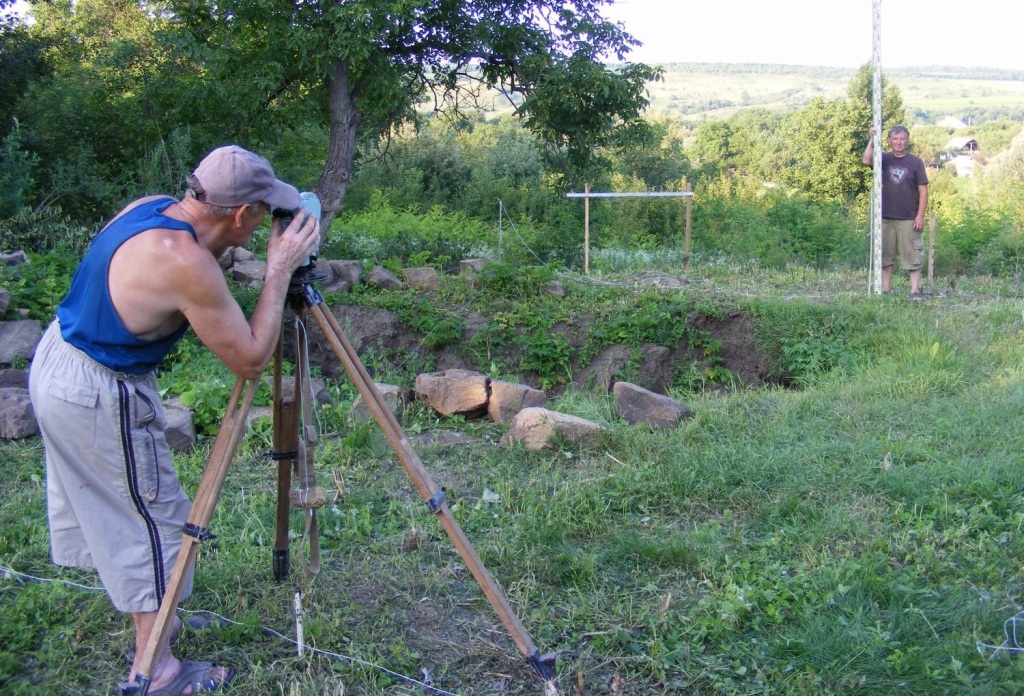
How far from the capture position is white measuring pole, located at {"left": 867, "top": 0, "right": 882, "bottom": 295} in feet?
30.8

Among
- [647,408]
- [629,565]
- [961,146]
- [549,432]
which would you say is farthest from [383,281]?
[961,146]

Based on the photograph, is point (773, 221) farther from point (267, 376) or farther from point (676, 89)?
point (676, 89)

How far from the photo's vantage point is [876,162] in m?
9.61

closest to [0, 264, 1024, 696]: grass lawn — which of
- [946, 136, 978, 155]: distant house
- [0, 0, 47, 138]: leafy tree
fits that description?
[0, 0, 47, 138]: leafy tree

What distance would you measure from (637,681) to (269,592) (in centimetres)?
151

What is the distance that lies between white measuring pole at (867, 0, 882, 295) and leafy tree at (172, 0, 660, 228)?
7.64 ft

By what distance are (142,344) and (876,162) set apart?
337 inches

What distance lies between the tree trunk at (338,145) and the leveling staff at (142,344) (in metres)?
6.88

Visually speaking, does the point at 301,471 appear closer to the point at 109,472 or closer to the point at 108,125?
the point at 109,472

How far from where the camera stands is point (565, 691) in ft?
10.6

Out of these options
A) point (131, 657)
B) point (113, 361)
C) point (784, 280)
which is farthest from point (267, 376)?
point (784, 280)

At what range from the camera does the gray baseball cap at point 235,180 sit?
2.74 metres

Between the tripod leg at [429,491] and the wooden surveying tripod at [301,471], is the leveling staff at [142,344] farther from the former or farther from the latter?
the tripod leg at [429,491]

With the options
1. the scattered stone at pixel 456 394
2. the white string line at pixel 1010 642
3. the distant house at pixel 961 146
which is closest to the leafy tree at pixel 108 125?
the scattered stone at pixel 456 394
